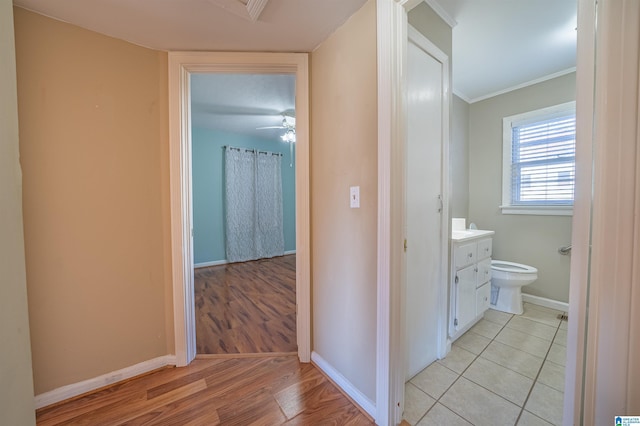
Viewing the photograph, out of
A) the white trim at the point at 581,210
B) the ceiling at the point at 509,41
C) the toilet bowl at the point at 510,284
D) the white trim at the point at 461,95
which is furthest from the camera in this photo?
the white trim at the point at 461,95

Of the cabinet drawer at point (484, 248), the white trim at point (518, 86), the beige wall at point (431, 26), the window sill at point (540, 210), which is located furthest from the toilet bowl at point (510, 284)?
the beige wall at point (431, 26)

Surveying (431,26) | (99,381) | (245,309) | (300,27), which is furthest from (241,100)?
(99,381)

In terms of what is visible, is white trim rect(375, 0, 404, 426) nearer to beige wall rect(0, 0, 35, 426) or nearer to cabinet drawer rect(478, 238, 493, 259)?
beige wall rect(0, 0, 35, 426)

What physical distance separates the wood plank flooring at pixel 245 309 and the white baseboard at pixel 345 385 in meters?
0.31

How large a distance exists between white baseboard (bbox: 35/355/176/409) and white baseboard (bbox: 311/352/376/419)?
1042 mm

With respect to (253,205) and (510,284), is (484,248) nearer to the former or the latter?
(510,284)

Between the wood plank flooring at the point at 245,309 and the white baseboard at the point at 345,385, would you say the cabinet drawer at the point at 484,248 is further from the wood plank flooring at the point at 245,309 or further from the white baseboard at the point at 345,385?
the wood plank flooring at the point at 245,309

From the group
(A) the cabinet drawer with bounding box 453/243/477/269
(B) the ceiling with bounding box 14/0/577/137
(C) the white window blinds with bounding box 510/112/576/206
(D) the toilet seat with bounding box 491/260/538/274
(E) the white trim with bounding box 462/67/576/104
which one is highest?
(E) the white trim with bounding box 462/67/576/104

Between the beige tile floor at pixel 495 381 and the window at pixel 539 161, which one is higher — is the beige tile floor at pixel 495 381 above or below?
below

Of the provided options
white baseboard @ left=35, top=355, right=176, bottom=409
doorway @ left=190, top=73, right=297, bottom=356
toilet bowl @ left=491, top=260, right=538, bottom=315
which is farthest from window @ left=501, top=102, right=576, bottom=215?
white baseboard @ left=35, top=355, right=176, bottom=409

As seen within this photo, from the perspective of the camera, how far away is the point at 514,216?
110 inches

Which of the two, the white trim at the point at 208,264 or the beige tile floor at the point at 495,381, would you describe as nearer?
the beige tile floor at the point at 495,381

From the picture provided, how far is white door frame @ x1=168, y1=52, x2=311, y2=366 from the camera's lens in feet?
5.25

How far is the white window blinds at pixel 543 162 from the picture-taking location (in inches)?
96.7
